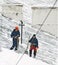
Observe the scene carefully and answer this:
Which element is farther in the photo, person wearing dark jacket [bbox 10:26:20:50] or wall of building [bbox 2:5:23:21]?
wall of building [bbox 2:5:23:21]

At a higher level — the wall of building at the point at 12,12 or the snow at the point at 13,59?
the wall of building at the point at 12,12

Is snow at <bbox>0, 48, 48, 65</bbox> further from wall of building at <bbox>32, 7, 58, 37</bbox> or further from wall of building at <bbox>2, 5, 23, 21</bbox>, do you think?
wall of building at <bbox>32, 7, 58, 37</bbox>

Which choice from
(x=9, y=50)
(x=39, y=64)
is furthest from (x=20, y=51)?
(x=39, y=64)

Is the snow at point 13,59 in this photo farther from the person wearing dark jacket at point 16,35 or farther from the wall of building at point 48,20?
the wall of building at point 48,20

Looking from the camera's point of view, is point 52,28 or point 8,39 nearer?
point 8,39

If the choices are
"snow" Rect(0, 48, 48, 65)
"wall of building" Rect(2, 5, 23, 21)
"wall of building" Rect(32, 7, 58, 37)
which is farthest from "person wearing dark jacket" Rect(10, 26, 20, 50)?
"wall of building" Rect(32, 7, 58, 37)

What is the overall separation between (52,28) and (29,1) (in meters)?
2.22

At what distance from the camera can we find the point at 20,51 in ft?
59.4

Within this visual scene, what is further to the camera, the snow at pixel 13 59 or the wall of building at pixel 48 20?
the wall of building at pixel 48 20

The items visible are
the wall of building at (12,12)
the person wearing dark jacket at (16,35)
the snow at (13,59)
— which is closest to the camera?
the snow at (13,59)

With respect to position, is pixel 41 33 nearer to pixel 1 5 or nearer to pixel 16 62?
pixel 1 5

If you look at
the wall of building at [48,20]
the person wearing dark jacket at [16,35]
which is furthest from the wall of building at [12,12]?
the person wearing dark jacket at [16,35]

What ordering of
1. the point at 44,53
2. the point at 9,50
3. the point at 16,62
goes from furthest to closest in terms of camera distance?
the point at 44,53 < the point at 9,50 < the point at 16,62

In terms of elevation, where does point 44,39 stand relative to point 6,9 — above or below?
below
